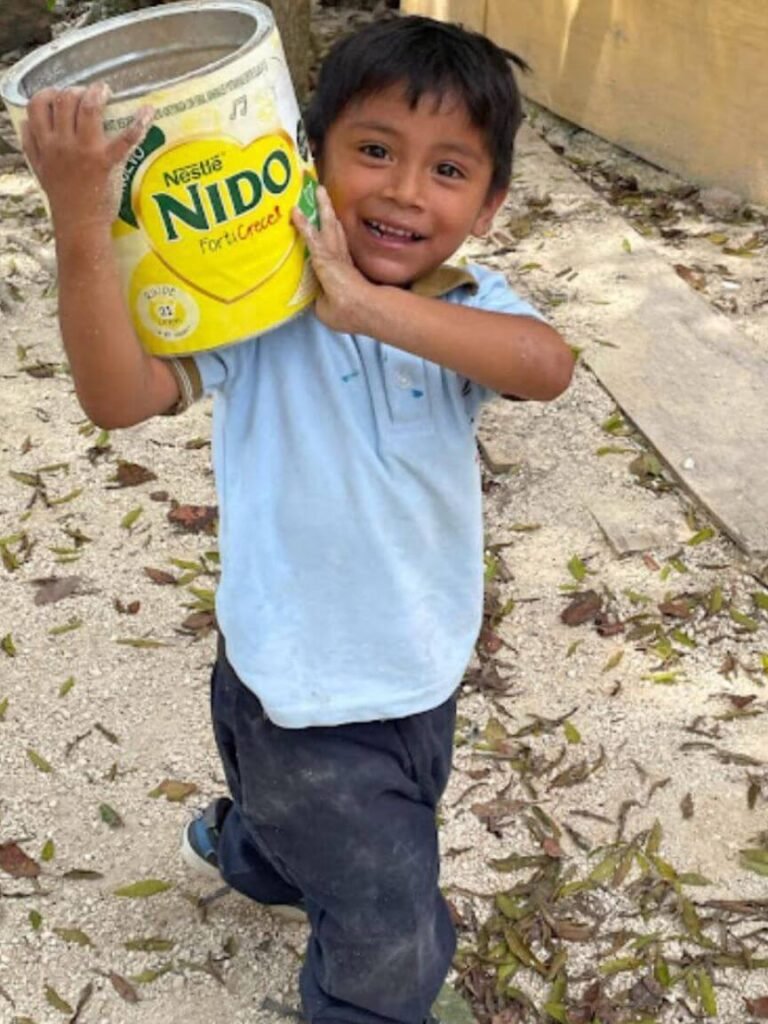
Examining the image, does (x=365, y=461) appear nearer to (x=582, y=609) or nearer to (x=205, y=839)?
Result: (x=205, y=839)

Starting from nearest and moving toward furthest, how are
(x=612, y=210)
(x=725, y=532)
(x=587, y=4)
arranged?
(x=725, y=532) < (x=612, y=210) < (x=587, y=4)

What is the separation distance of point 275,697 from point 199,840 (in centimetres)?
87

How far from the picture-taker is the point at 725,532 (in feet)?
12.5

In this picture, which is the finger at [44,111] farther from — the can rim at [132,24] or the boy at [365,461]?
Answer: the boy at [365,461]

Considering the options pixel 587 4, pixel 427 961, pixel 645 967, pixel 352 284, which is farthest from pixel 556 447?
pixel 587 4

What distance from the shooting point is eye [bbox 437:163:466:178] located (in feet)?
6.04

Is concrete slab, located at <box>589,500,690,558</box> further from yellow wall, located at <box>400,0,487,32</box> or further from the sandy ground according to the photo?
yellow wall, located at <box>400,0,487,32</box>

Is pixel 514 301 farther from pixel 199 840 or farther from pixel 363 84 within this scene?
pixel 199 840

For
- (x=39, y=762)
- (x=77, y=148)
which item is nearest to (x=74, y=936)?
(x=39, y=762)

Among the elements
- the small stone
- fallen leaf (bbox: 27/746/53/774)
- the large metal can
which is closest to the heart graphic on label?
the large metal can

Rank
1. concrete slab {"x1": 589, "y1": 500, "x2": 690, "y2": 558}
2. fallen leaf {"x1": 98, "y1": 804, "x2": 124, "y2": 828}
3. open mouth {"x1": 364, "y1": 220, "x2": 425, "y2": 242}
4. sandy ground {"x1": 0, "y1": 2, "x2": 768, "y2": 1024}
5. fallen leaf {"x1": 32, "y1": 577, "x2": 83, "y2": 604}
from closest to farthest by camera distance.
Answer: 1. open mouth {"x1": 364, "y1": 220, "x2": 425, "y2": 242}
2. sandy ground {"x1": 0, "y1": 2, "x2": 768, "y2": 1024}
3. fallen leaf {"x1": 98, "y1": 804, "x2": 124, "y2": 828}
4. fallen leaf {"x1": 32, "y1": 577, "x2": 83, "y2": 604}
5. concrete slab {"x1": 589, "y1": 500, "x2": 690, "y2": 558}

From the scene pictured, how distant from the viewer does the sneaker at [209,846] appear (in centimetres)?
264

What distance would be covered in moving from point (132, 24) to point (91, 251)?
0.31m

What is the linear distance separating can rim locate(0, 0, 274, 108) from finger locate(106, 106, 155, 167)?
24 mm
